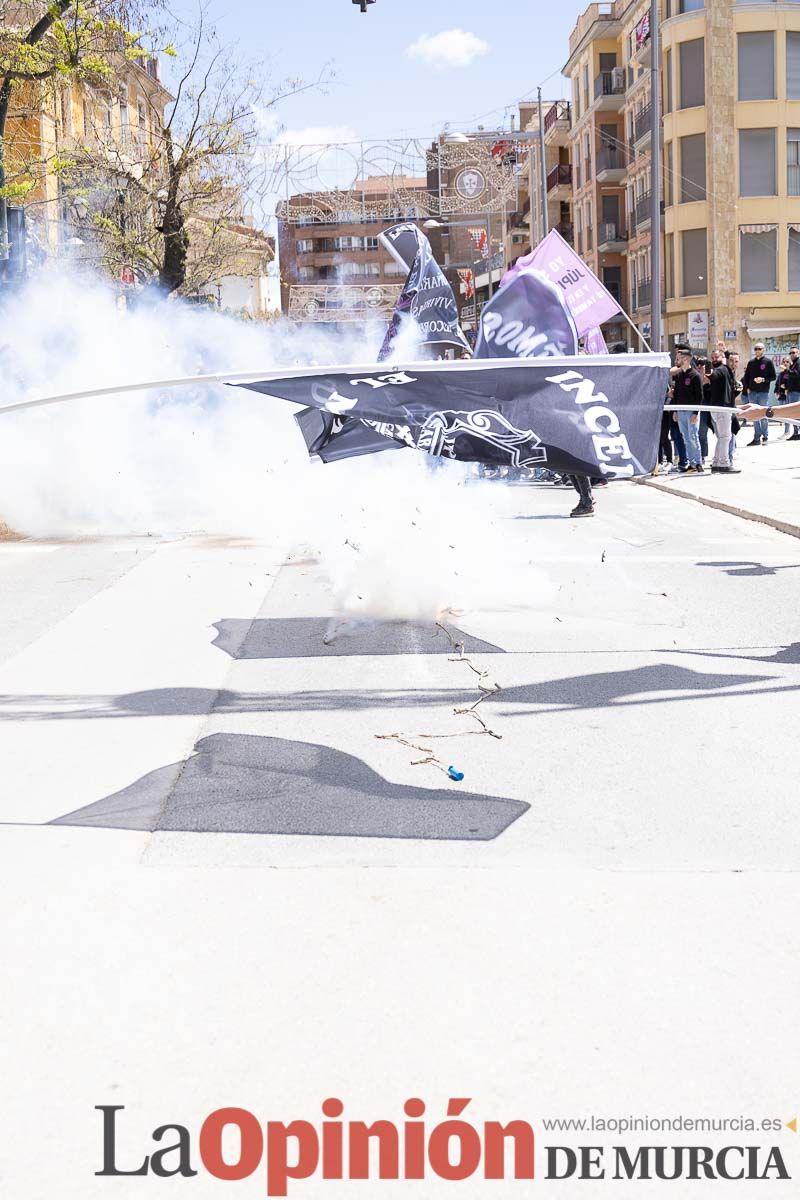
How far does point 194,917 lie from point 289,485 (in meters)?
13.7

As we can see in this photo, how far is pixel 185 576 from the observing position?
12.5 meters

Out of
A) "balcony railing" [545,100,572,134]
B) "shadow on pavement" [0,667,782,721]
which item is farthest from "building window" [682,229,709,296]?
"shadow on pavement" [0,667,782,721]

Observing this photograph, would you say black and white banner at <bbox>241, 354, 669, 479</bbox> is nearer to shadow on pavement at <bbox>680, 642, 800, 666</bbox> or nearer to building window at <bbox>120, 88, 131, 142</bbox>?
shadow on pavement at <bbox>680, 642, 800, 666</bbox>

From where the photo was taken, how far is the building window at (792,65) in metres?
50.3

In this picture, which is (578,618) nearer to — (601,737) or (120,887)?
(601,737)

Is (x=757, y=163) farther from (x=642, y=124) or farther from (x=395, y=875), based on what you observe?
(x=395, y=875)

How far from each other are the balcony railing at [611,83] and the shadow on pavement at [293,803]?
62.4 meters

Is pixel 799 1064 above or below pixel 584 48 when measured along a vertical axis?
below

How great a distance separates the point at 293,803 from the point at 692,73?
167ft

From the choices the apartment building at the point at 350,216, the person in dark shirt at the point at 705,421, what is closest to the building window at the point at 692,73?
the apartment building at the point at 350,216

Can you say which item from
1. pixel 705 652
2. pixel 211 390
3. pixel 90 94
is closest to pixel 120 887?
pixel 705 652

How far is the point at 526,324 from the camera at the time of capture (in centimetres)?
965

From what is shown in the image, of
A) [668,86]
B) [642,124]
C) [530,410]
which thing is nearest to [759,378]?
[530,410]

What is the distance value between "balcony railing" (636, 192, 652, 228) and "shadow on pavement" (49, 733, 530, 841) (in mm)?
55008
